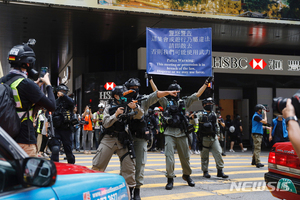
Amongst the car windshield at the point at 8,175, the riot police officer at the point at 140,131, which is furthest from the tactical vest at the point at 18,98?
the riot police officer at the point at 140,131

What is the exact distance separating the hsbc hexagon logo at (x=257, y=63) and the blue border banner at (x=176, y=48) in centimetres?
738

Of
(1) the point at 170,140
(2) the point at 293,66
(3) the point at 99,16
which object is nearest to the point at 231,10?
(3) the point at 99,16

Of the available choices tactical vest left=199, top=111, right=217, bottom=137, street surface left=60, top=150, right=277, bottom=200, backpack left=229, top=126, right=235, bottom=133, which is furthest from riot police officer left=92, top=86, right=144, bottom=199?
backpack left=229, top=126, right=235, bottom=133

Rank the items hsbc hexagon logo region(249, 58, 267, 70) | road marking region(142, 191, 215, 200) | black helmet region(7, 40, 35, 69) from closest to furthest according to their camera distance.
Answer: black helmet region(7, 40, 35, 69)
road marking region(142, 191, 215, 200)
hsbc hexagon logo region(249, 58, 267, 70)

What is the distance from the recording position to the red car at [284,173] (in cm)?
392

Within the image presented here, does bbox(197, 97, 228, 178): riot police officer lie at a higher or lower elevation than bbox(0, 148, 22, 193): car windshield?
lower

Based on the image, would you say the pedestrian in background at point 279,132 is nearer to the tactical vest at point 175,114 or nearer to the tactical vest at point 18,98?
the tactical vest at point 175,114

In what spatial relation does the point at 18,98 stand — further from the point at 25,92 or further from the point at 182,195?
the point at 182,195

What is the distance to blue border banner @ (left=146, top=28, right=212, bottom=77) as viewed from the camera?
40.4ft

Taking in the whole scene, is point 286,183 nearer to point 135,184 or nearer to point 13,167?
point 135,184

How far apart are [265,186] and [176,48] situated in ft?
23.7

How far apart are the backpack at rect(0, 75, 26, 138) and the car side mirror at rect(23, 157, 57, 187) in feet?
4.29

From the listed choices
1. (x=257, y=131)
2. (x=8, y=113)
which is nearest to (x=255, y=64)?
(x=257, y=131)

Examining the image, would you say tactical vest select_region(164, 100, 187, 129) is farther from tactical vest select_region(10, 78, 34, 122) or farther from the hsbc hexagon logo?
the hsbc hexagon logo
